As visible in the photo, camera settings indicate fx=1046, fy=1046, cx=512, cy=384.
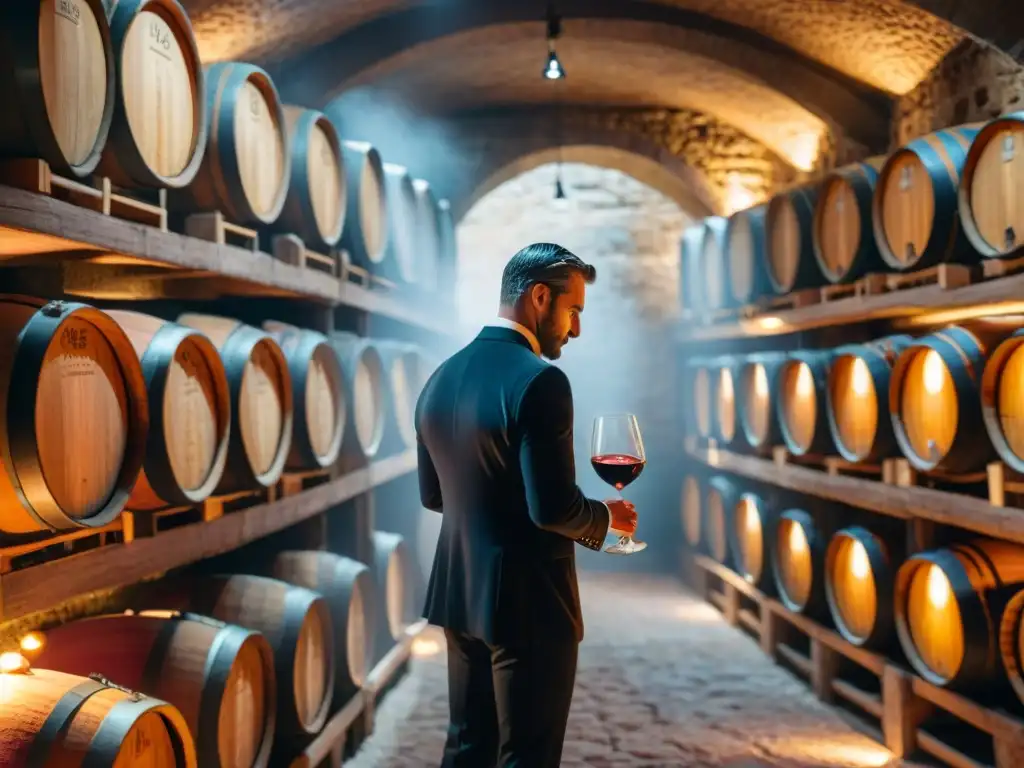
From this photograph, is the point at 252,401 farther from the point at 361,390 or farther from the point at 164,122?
the point at 361,390

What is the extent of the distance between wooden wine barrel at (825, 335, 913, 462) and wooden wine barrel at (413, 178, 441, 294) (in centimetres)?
279

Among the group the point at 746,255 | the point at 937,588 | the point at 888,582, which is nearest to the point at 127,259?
the point at 937,588

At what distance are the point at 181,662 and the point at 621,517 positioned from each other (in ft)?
4.37

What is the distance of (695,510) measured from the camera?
823cm

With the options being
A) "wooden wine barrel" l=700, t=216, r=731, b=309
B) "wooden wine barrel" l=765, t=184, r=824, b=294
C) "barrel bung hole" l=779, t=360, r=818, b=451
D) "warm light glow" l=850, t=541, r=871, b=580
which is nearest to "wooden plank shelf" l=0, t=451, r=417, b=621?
"warm light glow" l=850, t=541, r=871, b=580

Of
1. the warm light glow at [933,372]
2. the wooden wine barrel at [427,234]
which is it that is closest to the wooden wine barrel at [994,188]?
the warm light glow at [933,372]

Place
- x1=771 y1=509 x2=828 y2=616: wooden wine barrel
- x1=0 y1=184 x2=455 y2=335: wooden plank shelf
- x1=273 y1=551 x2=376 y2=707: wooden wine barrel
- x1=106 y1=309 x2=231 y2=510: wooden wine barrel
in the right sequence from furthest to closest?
x1=771 y1=509 x2=828 y2=616: wooden wine barrel, x1=273 y1=551 x2=376 y2=707: wooden wine barrel, x1=106 y1=309 x2=231 y2=510: wooden wine barrel, x1=0 y1=184 x2=455 y2=335: wooden plank shelf

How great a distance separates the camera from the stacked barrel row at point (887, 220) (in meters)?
3.75

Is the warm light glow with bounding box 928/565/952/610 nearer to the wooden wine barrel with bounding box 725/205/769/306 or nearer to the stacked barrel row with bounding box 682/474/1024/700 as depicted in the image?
the stacked barrel row with bounding box 682/474/1024/700

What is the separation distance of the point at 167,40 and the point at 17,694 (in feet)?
5.53

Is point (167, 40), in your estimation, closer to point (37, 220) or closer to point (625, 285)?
point (37, 220)

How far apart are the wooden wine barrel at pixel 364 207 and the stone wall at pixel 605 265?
18.3ft

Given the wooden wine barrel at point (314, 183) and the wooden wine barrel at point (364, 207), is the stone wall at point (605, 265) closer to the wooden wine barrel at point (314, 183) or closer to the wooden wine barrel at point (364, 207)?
the wooden wine barrel at point (364, 207)

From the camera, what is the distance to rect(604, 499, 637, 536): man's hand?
254 cm
